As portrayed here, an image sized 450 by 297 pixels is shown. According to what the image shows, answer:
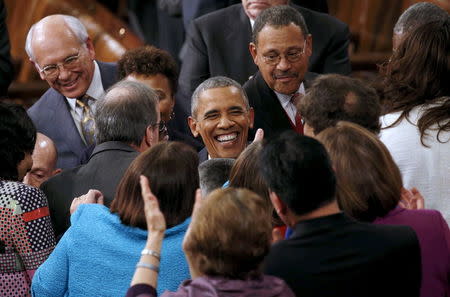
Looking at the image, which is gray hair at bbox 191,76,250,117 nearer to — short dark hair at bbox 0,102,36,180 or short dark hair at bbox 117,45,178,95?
short dark hair at bbox 117,45,178,95

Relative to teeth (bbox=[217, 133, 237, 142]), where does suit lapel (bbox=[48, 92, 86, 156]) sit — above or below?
below

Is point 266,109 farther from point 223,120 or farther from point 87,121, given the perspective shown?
point 87,121

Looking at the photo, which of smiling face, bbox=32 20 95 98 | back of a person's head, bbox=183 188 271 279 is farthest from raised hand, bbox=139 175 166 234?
smiling face, bbox=32 20 95 98

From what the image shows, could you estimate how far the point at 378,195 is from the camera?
8.83 ft

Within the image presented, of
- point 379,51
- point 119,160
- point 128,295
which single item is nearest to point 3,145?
point 119,160

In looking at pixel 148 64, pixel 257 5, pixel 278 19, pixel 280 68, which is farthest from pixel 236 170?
pixel 257 5

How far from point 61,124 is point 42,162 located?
39 cm

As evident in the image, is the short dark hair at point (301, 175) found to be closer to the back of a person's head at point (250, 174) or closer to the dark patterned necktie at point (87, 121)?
the back of a person's head at point (250, 174)

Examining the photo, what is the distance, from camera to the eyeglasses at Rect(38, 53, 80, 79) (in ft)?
14.8

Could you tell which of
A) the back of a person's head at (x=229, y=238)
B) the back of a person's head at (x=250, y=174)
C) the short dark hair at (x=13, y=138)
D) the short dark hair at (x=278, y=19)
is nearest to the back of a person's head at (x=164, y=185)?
the back of a person's head at (x=250, y=174)

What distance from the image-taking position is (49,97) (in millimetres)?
4621

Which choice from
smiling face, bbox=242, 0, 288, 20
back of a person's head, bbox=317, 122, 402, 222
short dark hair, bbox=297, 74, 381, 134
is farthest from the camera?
smiling face, bbox=242, 0, 288, 20

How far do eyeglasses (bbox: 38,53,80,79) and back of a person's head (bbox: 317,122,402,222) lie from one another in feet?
6.60

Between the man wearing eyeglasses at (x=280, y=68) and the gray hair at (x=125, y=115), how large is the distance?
808 millimetres
